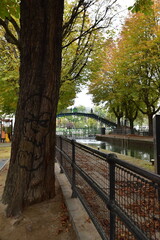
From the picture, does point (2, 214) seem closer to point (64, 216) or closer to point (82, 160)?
point (64, 216)

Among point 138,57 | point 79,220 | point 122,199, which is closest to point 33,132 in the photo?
point 79,220

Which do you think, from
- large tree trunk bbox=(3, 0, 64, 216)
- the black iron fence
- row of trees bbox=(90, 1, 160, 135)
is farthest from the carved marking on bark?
row of trees bbox=(90, 1, 160, 135)

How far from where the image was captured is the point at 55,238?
274cm

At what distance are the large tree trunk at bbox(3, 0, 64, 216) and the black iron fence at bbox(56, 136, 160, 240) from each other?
973mm

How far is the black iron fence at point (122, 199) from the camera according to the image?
1.43m

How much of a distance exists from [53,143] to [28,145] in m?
0.53


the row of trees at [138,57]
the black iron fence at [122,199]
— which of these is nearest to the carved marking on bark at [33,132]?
the black iron fence at [122,199]

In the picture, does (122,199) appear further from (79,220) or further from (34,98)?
(34,98)

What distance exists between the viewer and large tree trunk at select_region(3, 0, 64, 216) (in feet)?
11.4

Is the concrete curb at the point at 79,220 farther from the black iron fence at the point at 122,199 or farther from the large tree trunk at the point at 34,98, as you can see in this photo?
the large tree trunk at the point at 34,98

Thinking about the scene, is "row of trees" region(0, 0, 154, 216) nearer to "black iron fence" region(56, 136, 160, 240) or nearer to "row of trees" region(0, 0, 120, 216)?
"row of trees" region(0, 0, 120, 216)

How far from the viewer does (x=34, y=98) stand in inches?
139

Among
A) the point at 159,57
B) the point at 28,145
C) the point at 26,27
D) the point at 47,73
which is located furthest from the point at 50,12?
the point at 159,57

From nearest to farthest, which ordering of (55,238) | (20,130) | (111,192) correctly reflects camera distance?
1. (111,192)
2. (55,238)
3. (20,130)
